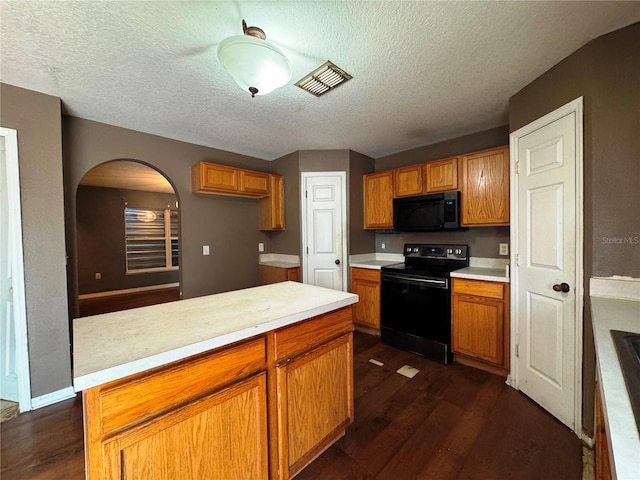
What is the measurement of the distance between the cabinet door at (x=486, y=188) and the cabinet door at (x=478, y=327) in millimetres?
821

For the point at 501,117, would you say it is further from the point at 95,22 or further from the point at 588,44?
the point at 95,22

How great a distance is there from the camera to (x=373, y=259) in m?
3.90

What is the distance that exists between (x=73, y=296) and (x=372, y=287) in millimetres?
3182

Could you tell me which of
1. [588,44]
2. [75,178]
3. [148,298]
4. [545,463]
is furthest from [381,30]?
[148,298]

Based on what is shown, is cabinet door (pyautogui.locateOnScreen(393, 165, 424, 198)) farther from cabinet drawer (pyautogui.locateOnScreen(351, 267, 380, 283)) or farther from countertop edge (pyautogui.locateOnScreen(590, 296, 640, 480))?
countertop edge (pyautogui.locateOnScreen(590, 296, 640, 480))

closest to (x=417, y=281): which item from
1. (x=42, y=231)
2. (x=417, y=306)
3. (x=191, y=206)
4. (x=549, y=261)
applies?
(x=417, y=306)

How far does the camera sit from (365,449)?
157 centimetres

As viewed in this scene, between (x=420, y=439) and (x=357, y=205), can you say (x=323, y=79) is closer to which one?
(x=357, y=205)

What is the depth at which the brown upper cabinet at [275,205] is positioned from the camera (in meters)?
3.74

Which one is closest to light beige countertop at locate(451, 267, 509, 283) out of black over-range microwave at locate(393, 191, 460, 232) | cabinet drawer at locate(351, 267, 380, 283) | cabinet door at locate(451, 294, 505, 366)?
cabinet door at locate(451, 294, 505, 366)

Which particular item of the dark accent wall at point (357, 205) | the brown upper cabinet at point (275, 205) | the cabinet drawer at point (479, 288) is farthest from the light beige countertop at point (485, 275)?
the brown upper cabinet at point (275, 205)

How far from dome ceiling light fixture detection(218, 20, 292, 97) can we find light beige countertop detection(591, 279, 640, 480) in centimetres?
166

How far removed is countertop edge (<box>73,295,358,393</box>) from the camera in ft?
2.40

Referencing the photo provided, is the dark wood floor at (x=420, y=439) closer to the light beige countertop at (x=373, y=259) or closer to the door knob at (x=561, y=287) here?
the door knob at (x=561, y=287)
